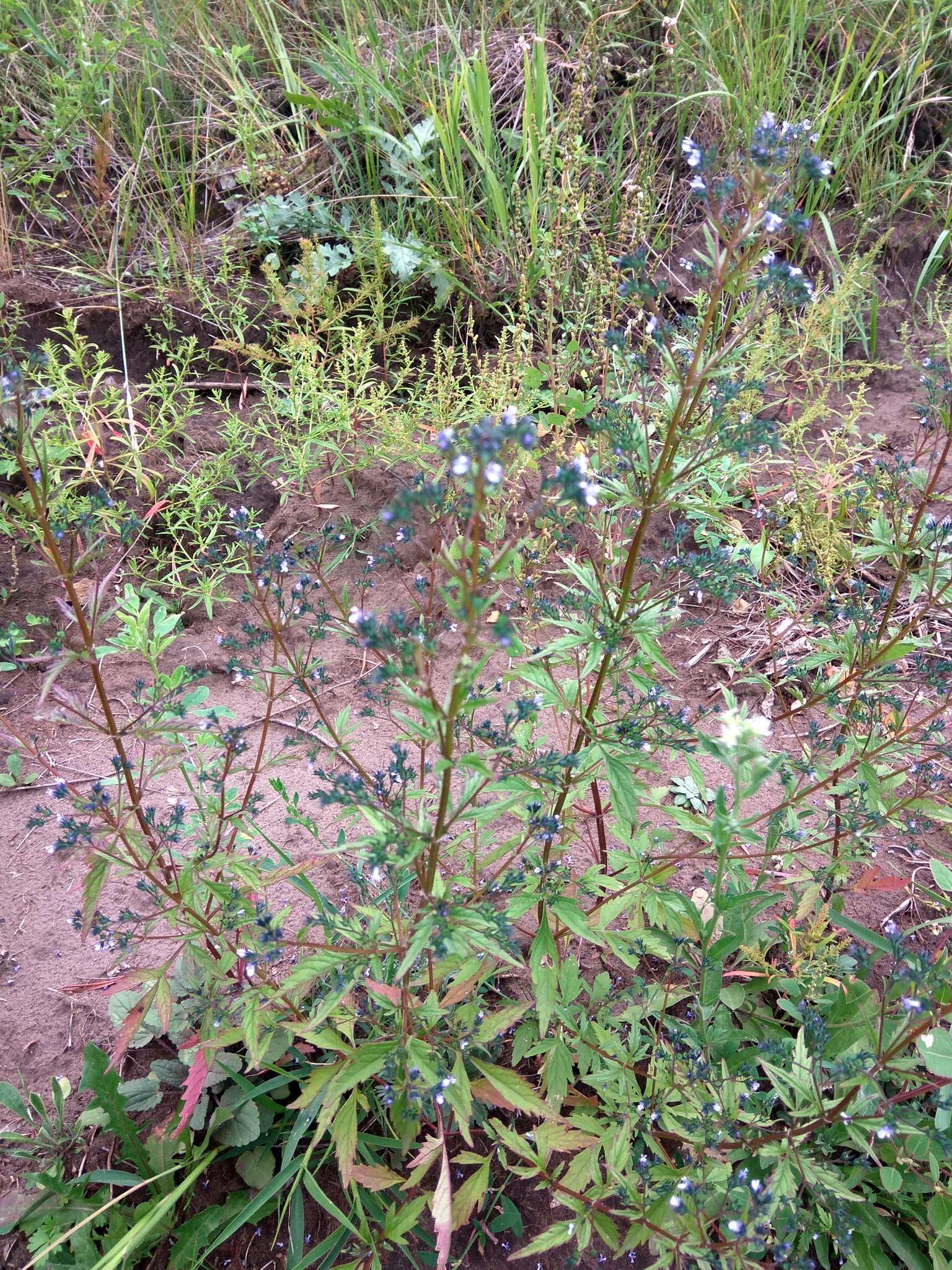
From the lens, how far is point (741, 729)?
63.9 inches

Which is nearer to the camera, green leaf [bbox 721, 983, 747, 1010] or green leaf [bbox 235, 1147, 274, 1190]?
green leaf [bbox 235, 1147, 274, 1190]

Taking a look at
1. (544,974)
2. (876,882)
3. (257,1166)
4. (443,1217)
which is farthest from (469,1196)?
Answer: (876,882)

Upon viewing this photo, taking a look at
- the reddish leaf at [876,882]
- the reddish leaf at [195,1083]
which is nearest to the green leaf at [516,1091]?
the reddish leaf at [195,1083]

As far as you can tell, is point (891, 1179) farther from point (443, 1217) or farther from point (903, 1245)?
point (443, 1217)

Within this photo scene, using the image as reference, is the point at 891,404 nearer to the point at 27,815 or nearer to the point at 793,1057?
the point at 793,1057

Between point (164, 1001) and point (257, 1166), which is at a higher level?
point (164, 1001)

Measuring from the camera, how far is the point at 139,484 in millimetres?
4117

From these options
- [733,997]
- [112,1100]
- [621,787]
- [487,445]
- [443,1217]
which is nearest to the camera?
[487,445]

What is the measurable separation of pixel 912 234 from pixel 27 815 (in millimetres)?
5949

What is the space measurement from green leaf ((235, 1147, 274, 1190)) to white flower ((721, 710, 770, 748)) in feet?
5.82

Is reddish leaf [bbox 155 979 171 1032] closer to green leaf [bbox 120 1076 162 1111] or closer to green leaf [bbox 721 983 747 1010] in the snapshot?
green leaf [bbox 120 1076 162 1111]

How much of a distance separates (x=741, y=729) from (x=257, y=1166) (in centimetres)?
183

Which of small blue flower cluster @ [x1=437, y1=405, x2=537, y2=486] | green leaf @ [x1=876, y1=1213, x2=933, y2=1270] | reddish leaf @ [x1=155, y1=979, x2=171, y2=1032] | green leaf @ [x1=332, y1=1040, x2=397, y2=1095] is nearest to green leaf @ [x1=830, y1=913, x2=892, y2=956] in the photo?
green leaf @ [x1=876, y1=1213, x2=933, y2=1270]

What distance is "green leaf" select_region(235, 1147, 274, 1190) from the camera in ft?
7.38
